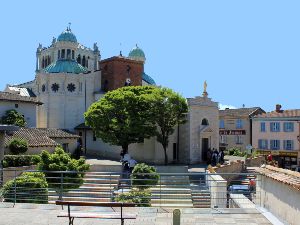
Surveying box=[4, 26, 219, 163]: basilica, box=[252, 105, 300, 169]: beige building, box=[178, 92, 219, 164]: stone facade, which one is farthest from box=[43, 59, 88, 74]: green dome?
box=[252, 105, 300, 169]: beige building

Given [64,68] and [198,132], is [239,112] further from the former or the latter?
[64,68]

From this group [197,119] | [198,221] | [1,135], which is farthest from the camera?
[197,119]

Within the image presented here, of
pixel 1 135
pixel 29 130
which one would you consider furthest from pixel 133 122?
pixel 1 135

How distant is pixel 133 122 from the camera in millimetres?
38656

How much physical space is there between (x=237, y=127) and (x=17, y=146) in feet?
121

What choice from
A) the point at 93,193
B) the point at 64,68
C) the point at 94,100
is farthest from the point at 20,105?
the point at 93,193

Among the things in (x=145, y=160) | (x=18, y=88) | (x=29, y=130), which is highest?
(x=18, y=88)

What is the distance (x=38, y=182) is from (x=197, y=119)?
28.2 meters

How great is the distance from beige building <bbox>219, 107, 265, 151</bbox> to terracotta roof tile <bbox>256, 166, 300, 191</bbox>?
164 ft

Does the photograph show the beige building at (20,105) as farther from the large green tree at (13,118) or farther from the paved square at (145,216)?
the paved square at (145,216)

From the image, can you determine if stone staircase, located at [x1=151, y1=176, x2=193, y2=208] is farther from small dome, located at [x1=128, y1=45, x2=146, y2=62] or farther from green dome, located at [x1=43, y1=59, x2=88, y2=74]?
small dome, located at [x1=128, y1=45, x2=146, y2=62]

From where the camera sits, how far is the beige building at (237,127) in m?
61.6

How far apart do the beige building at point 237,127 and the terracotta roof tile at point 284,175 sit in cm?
4985

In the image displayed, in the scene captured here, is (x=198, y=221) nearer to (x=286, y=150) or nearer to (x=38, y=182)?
(x=38, y=182)
